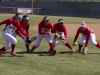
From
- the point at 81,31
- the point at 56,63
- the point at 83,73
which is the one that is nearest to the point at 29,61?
the point at 56,63

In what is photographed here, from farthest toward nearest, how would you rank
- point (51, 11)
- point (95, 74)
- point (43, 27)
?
point (51, 11), point (43, 27), point (95, 74)

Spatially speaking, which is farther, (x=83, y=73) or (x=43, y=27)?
(x=43, y=27)

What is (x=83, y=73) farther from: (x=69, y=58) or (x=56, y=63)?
(x=69, y=58)

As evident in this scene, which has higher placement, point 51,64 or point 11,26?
point 11,26

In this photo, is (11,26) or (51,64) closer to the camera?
(51,64)

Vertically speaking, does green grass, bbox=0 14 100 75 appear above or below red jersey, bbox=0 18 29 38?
below

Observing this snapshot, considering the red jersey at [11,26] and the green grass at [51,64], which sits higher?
the red jersey at [11,26]

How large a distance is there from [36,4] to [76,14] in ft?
32.7

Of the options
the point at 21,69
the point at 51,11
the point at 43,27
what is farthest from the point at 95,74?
the point at 51,11

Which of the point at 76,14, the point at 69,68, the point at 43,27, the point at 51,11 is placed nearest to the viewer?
the point at 69,68

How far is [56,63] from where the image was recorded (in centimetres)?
953

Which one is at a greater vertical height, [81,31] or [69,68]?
[81,31]

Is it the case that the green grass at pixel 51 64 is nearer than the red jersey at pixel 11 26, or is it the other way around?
the green grass at pixel 51 64

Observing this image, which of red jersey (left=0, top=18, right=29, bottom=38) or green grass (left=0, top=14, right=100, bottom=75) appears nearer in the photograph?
green grass (left=0, top=14, right=100, bottom=75)
